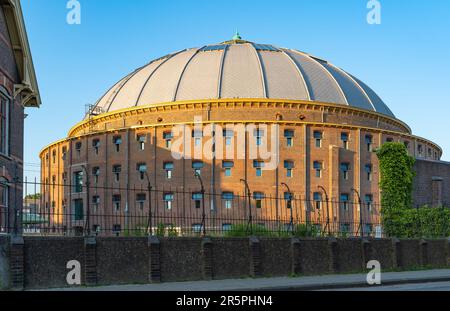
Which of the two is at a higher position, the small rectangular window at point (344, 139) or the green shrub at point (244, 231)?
the small rectangular window at point (344, 139)

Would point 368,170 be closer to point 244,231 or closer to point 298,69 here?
point 298,69

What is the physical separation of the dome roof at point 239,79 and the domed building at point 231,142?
130mm

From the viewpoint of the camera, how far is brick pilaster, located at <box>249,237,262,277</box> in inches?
1022

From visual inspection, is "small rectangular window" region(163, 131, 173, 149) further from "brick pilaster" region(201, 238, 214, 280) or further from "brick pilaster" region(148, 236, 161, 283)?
"brick pilaster" region(148, 236, 161, 283)

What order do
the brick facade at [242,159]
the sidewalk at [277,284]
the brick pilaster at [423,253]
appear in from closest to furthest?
the sidewalk at [277,284] < the brick pilaster at [423,253] < the brick facade at [242,159]

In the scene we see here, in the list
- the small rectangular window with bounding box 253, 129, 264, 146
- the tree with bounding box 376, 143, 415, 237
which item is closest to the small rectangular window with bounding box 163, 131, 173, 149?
the small rectangular window with bounding box 253, 129, 264, 146

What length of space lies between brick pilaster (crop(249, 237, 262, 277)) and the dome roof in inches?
1464

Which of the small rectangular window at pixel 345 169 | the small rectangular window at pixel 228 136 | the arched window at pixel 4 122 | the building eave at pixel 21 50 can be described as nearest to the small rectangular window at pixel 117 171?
the small rectangular window at pixel 228 136

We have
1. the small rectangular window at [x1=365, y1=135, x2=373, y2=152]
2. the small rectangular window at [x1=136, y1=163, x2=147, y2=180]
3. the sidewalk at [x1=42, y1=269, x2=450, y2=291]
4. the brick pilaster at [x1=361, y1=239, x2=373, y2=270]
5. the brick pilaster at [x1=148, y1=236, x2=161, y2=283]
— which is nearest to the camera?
the sidewalk at [x1=42, y1=269, x2=450, y2=291]

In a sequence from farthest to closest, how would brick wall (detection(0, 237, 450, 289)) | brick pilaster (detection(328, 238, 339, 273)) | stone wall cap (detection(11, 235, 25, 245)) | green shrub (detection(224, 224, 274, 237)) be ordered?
brick pilaster (detection(328, 238, 339, 273)) → green shrub (detection(224, 224, 274, 237)) → brick wall (detection(0, 237, 450, 289)) → stone wall cap (detection(11, 235, 25, 245))

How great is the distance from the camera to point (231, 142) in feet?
189

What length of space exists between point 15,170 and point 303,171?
3365cm

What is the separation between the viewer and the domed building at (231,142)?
57438 millimetres

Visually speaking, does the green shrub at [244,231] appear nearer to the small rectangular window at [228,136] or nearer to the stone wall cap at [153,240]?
the stone wall cap at [153,240]
